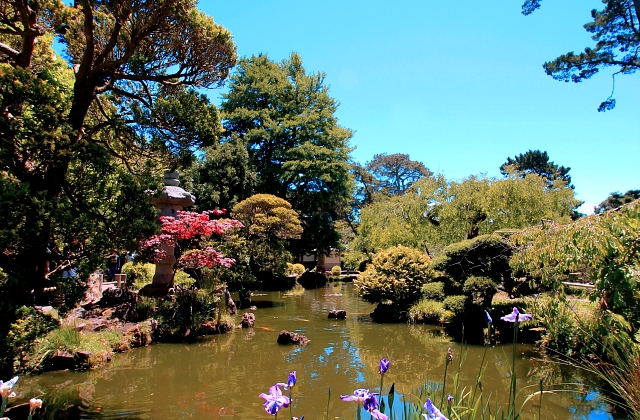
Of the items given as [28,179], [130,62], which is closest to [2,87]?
[28,179]

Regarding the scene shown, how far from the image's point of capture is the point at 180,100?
248 inches

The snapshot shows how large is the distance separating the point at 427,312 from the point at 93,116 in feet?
29.9

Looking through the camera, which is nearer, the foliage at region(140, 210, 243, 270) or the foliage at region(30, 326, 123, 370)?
the foliage at region(30, 326, 123, 370)

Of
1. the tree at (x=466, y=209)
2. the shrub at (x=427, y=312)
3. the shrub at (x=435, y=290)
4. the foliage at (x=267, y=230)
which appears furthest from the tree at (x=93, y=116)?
the tree at (x=466, y=209)

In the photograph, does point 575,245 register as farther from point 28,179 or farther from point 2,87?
point 2,87

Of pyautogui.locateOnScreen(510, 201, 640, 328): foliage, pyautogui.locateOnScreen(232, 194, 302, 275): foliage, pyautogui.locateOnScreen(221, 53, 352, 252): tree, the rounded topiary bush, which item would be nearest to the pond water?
pyautogui.locateOnScreen(510, 201, 640, 328): foliage

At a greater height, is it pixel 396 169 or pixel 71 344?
pixel 396 169

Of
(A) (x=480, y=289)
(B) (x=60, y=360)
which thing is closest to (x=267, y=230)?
(A) (x=480, y=289)

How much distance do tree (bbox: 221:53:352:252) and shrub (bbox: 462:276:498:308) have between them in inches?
554

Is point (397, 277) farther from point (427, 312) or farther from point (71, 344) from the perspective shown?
point (71, 344)

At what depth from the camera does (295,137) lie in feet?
78.5

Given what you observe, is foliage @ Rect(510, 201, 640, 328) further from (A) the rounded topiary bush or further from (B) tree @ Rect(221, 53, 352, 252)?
(B) tree @ Rect(221, 53, 352, 252)

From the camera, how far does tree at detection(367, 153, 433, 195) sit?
43.5 metres

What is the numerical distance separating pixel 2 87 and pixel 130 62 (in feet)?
6.30
